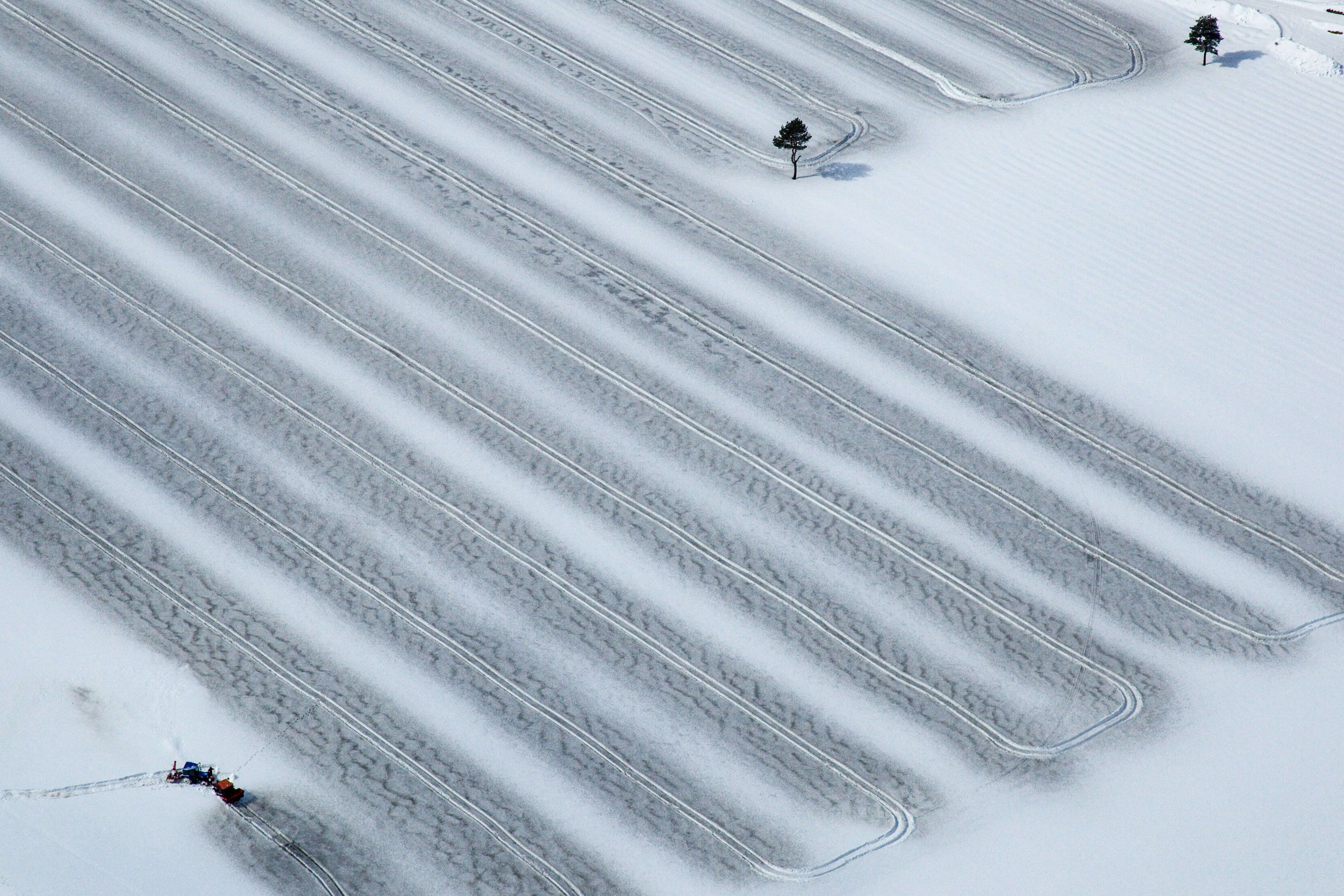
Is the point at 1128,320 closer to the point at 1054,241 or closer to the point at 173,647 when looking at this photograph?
the point at 1054,241

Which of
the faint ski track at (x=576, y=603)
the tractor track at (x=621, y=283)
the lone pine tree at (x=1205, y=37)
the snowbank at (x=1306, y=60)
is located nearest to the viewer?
the faint ski track at (x=576, y=603)

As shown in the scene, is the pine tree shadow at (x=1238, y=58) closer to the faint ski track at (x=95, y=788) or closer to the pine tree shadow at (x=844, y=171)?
the pine tree shadow at (x=844, y=171)

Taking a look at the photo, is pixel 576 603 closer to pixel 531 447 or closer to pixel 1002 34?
pixel 531 447

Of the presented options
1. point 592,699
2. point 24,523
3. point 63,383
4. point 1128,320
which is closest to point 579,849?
point 592,699

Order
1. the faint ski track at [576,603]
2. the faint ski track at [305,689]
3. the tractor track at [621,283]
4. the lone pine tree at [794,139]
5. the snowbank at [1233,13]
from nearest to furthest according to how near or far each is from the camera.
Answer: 1. the faint ski track at [305,689]
2. the faint ski track at [576,603]
3. the tractor track at [621,283]
4. the lone pine tree at [794,139]
5. the snowbank at [1233,13]

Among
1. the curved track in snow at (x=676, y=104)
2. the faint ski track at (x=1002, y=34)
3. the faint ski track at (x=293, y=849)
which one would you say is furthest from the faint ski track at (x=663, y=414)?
the faint ski track at (x=1002, y=34)

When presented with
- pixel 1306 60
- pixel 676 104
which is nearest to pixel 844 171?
pixel 676 104
